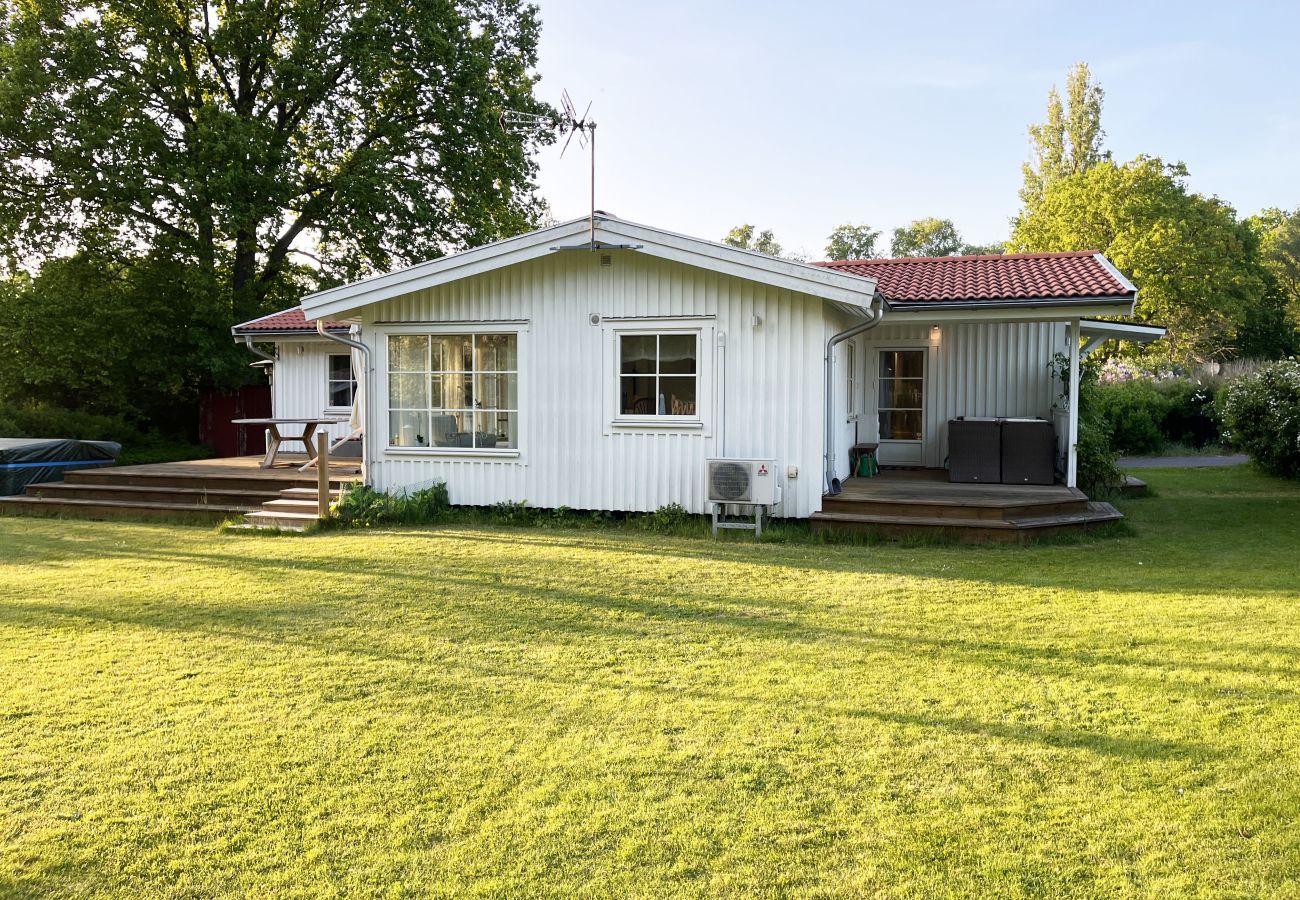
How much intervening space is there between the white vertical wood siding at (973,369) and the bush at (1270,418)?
155 inches

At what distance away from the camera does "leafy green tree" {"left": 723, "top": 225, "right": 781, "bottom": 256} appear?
64125mm

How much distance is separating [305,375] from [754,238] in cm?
5288

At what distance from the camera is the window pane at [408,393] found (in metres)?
10.8

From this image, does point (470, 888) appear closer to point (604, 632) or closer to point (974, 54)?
point (604, 632)

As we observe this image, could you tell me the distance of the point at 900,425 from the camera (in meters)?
13.5

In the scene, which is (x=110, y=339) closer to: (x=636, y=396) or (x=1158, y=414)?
(x=636, y=396)

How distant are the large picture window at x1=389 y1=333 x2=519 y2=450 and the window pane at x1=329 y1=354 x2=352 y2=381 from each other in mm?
5416

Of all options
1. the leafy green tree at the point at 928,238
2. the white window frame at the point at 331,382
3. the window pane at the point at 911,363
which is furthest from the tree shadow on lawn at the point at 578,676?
the leafy green tree at the point at 928,238

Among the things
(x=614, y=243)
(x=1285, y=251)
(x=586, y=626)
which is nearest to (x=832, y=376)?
(x=614, y=243)

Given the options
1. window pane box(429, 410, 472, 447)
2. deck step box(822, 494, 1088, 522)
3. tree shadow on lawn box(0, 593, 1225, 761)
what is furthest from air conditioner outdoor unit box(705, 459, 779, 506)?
tree shadow on lawn box(0, 593, 1225, 761)

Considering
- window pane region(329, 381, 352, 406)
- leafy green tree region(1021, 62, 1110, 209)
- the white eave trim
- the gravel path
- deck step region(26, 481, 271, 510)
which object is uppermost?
leafy green tree region(1021, 62, 1110, 209)

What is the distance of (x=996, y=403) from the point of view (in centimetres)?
1294

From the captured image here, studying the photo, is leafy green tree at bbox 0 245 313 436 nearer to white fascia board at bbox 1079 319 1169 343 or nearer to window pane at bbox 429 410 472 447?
window pane at bbox 429 410 472 447

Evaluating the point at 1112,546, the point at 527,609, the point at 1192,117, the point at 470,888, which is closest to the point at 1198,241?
the point at 1192,117
